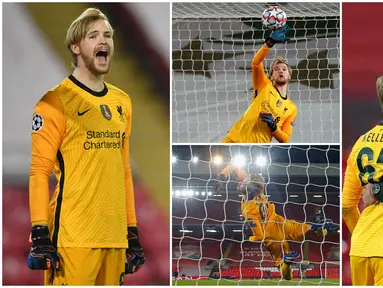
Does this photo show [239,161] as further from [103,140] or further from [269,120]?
[103,140]

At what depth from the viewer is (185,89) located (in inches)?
201

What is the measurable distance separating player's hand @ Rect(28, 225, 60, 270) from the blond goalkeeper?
4.91 feet

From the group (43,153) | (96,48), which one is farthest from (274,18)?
(43,153)

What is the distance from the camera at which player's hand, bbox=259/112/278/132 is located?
4.86 metres

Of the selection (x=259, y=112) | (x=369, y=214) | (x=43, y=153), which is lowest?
(x=369, y=214)

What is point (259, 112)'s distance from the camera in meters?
4.95

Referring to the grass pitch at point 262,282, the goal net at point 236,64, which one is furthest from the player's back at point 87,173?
the grass pitch at point 262,282

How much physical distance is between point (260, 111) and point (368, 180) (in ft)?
3.82

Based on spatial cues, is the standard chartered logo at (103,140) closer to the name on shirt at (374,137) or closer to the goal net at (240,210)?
the goal net at (240,210)

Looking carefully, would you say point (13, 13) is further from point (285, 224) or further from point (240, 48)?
point (285, 224)

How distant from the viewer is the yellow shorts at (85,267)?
153 inches

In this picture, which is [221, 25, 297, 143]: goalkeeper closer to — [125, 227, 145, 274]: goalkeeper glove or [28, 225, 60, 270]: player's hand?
[125, 227, 145, 274]: goalkeeper glove

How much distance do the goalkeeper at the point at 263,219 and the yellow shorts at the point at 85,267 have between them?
131 cm

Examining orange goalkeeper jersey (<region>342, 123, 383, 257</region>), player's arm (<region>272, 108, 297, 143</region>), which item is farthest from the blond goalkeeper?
player's arm (<region>272, 108, 297, 143</region>)
